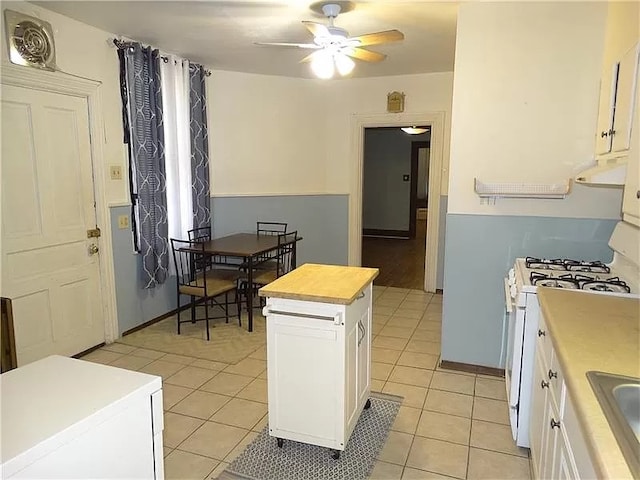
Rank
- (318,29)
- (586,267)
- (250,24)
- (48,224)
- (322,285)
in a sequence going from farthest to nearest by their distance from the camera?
1. (250,24)
2. (48,224)
3. (318,29)
4. (586,267)
5. (322,285)

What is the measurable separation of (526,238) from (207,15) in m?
2.74

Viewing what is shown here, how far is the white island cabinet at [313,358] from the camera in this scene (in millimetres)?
2057

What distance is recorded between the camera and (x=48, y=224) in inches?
127

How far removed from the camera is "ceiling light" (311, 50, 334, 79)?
10.5 feet

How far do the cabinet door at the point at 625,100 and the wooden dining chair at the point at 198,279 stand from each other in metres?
3.02

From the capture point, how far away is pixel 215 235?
5.02m

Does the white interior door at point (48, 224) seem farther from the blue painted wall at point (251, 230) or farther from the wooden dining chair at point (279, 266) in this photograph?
the wooden dining chair at point (279, 266)

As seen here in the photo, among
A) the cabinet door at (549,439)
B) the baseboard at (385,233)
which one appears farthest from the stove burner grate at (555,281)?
the baseboard at (385,233)

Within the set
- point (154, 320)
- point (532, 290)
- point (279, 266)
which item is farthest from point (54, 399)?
point (279, 266)

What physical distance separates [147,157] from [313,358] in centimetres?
270

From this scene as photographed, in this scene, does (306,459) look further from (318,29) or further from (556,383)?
Answer: (318,29)

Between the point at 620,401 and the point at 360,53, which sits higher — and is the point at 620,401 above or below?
below

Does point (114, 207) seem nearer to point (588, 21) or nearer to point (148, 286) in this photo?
point (148, 286)

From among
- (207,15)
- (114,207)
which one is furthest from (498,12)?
(114,207)
